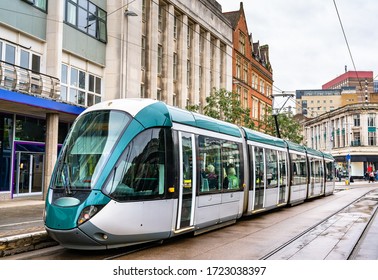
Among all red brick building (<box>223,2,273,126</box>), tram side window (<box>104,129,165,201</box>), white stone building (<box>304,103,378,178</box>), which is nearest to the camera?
tram side window (<box>104,129,165,201</box>)

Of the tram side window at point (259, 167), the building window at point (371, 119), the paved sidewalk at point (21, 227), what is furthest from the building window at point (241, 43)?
the building window at point (371, 119)

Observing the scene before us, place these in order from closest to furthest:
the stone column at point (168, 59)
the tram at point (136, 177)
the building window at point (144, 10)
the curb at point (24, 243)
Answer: the tram at point (136, 177) < the curb at point (24, 243) < the building window at point (144, 10) < the stone column at point (168, 59)

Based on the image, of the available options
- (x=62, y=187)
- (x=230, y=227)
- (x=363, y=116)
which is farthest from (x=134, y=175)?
(x=363, y=116)

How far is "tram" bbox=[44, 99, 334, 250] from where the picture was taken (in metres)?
8.12

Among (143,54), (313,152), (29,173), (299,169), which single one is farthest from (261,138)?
(143,54)

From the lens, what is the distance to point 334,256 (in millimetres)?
8688

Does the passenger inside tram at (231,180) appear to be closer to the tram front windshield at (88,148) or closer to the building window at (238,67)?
the tram front windshield at (88,148)

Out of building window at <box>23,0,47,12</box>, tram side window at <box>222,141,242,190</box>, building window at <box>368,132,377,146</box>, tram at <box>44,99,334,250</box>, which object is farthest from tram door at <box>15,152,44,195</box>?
building window at <box>368,132,377,146</box>

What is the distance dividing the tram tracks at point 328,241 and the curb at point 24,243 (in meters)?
4.74

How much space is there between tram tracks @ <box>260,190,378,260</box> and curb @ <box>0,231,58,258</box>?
4.74 metres

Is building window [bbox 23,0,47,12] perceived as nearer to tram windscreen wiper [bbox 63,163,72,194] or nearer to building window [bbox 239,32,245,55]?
tram windscreen wiper [bbox 63,163,72,194]

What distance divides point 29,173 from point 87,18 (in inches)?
347

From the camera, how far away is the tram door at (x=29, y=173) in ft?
67.6

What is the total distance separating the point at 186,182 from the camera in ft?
32.6
